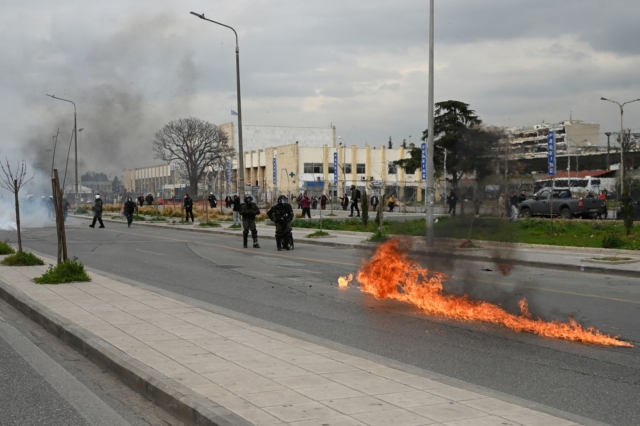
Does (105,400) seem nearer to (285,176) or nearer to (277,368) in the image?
(277,368)

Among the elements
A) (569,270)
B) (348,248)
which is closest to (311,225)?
(348,248)

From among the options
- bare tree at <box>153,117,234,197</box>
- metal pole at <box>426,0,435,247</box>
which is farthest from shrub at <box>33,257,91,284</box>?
bare tree at <box>153,117,234,197</box>

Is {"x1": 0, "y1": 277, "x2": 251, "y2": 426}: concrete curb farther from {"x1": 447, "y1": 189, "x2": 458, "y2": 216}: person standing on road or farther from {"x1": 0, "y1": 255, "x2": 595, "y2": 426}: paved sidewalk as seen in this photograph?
{"x1": 447, "y1": 189, "x2": 458, "y2": 216}: person standing on road

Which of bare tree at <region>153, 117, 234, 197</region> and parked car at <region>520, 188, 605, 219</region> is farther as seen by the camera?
bare tree at <region>153, 117, 234, 197</region>

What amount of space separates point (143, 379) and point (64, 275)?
26.8 feet

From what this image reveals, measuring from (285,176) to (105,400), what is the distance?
8520 cm

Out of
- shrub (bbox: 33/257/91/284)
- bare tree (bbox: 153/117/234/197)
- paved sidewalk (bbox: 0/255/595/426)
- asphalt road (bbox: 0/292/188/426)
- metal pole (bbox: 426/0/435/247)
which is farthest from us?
bare tree (bbox: 153/117/234/197)

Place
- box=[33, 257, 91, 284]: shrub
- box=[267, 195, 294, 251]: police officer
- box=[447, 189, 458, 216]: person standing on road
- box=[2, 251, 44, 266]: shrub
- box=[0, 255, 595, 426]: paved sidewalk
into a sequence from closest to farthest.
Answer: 1. box=[0, 255, 595, 426]: paved sidewalk
2. box=[447, 189, 458, 216]: person standing on road
3. box=[33, 257, 91, 284]: shrub
4. box=[2, 251, 44, 266]: shrub
5. box=[267, 195, 294, 251]: police officer

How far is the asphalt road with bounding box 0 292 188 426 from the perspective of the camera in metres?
5.77

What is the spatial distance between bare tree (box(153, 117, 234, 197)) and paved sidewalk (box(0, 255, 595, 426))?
73164 millimetres

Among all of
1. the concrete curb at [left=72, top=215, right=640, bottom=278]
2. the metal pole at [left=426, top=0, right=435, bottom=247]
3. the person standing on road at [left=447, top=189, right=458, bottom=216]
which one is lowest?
the concrete curb at [left=72, top=215, right=640, bottom=278]

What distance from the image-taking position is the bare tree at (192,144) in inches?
3250

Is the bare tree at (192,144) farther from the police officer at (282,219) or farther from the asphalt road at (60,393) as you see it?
the asphalt road at (60,393)

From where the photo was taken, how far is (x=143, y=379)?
6.34 m
